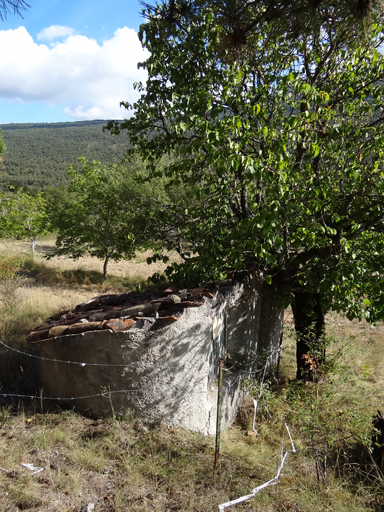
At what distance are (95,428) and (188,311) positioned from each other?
1.79m

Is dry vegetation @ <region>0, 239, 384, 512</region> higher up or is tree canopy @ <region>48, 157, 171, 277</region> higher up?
tree canopy @ <region>48, 157, 171, 277</region>

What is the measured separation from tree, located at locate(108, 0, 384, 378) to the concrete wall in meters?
1.37

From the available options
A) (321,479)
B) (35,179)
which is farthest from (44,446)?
(35,179)

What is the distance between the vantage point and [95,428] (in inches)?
162

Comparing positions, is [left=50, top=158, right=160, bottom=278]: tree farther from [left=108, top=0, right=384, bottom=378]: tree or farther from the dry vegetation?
the dry vegetation

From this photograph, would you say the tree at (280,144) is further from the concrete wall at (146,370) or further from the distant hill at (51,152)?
the distant hill at (51,152)

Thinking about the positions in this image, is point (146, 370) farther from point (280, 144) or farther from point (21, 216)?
point (21, 216)

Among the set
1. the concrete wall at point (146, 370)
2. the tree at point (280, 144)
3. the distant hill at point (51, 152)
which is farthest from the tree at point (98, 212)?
the distant hill at point (51, 152)

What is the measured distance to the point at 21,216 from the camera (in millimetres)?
22250

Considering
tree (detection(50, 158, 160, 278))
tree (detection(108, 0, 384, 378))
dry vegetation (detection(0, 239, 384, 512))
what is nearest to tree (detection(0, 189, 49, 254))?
tree (detection(50, 158, 160, 278))

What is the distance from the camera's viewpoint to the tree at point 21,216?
21384 mm

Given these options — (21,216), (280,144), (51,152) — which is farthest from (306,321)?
(51,152)

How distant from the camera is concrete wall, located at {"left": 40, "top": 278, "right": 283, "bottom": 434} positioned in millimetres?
4172

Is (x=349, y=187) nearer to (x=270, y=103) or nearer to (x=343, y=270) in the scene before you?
(x=343, y=270)
